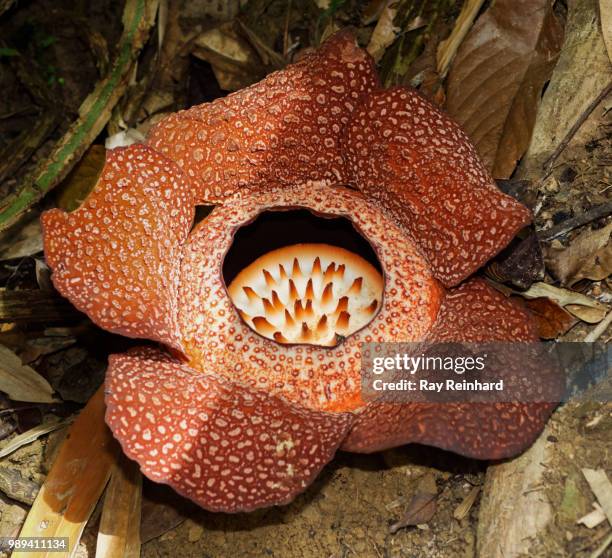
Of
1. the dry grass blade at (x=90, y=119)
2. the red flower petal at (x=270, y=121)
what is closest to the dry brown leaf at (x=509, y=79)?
the red flower petal at (x=270, y=121)

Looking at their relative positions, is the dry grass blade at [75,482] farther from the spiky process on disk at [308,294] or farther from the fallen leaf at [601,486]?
the fallen leaf at [601,486]

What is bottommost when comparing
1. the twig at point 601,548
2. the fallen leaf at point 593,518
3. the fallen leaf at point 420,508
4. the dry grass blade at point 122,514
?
the dry grass blade at point 122,514

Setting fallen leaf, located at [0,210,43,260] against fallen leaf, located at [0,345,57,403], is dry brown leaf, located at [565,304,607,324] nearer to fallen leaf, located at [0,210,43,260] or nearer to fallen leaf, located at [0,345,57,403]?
fallen leaf, located at [0,345,57,403]


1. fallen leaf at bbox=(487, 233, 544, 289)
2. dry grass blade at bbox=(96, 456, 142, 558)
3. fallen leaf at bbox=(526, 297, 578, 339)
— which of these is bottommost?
dry grass blade at bbox=(96, 456, 142, 558)

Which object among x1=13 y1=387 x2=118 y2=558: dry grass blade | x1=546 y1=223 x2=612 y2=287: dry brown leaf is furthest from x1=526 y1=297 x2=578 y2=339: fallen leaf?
x1=13 y1=387 x2=118 y2=558: dry grass blade

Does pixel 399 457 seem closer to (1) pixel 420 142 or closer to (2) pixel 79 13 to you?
(1) pixel 420 142

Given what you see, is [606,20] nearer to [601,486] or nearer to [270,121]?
[270,121]

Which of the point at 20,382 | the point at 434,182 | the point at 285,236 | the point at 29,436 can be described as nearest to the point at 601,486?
the point at 434,182
